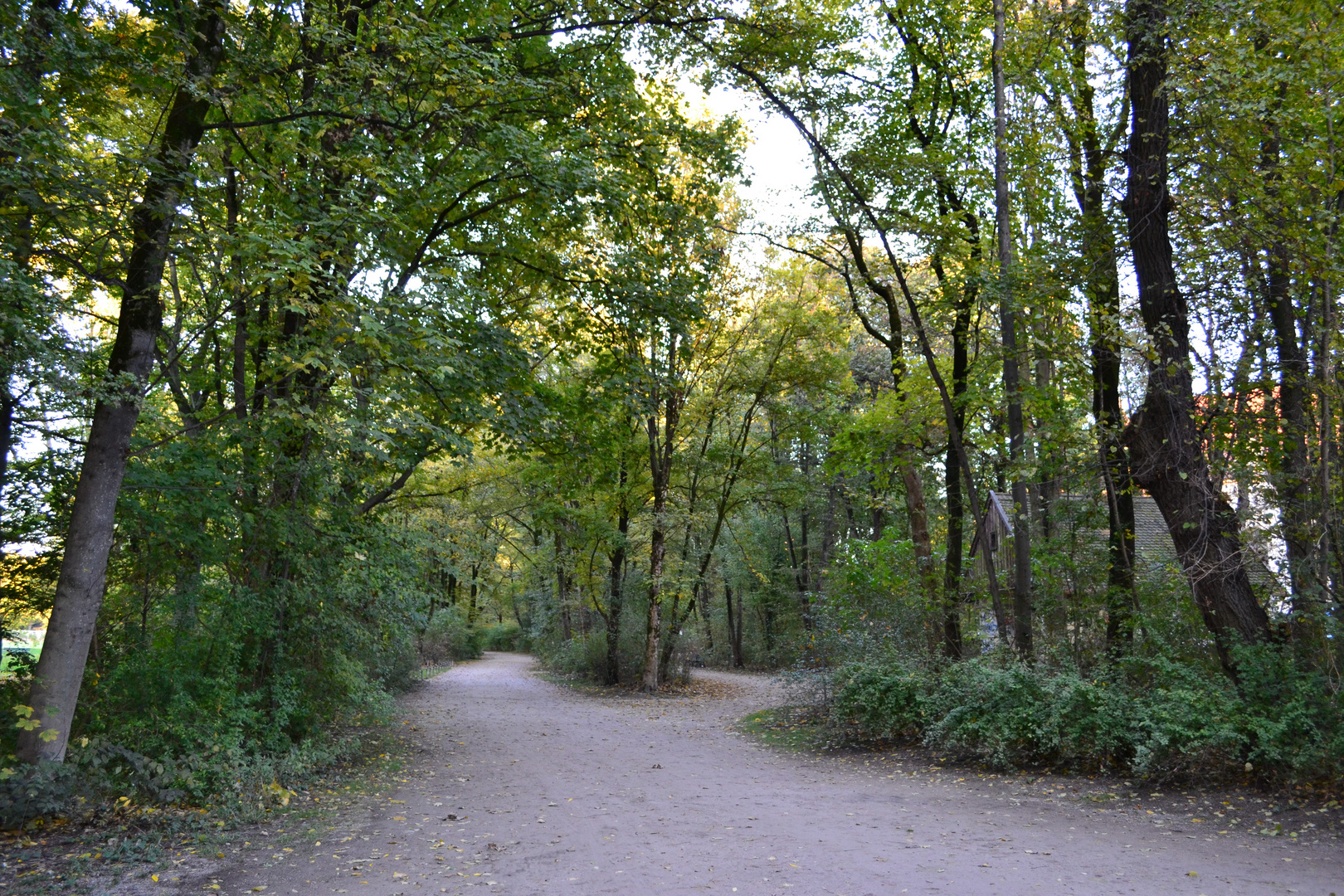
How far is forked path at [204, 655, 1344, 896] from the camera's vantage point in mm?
5320

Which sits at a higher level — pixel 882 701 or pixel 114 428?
pixel 114 428

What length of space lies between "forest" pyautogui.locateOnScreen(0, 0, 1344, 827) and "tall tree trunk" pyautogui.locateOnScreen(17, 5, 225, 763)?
38 millimetres

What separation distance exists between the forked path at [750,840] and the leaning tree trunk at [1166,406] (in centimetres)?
309

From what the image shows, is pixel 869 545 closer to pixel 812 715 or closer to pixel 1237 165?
pixel 812 715

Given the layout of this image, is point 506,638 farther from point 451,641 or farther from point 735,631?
point 735,631

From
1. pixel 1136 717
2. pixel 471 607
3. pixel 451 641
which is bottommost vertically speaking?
pixel 451 641

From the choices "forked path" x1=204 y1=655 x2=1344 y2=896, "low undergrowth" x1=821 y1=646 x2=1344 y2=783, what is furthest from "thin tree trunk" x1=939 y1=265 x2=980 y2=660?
"forked path" x1=204 y1=655 x2=1344 y2=896

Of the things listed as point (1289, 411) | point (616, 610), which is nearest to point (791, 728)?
point (1289, 411)

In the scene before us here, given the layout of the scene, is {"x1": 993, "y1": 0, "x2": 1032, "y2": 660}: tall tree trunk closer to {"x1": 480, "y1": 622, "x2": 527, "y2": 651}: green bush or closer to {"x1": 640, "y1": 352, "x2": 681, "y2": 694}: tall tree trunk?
{"x1": 640, "y1": 352, "x2": 681, "y2": 694}: tall tree trunk

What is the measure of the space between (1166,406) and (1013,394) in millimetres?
1673

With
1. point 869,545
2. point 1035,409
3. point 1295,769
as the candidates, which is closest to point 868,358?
point 869,545

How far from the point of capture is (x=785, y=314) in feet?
68.8

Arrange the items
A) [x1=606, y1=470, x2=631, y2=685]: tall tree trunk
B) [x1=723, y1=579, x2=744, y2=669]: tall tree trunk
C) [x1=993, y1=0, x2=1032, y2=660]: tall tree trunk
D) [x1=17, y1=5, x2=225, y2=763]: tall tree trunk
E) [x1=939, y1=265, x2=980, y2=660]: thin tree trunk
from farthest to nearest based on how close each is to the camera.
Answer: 1. [x1=723, y1=579, x2=744, y2=669]: tall tree trunk
2. [x1=606, y1=470, x2=631, y2=685]: tall tree trunk
3. [x1=939, y1=265, x2=980, y2=660]: thin tree trunk
4. [x1=993, y1=0, x2=1032, y2=660]: tall tree trunk
5. [x1=17, y1=5, x2=225, y2=763]: tall tree trunk

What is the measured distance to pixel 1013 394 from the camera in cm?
1027
